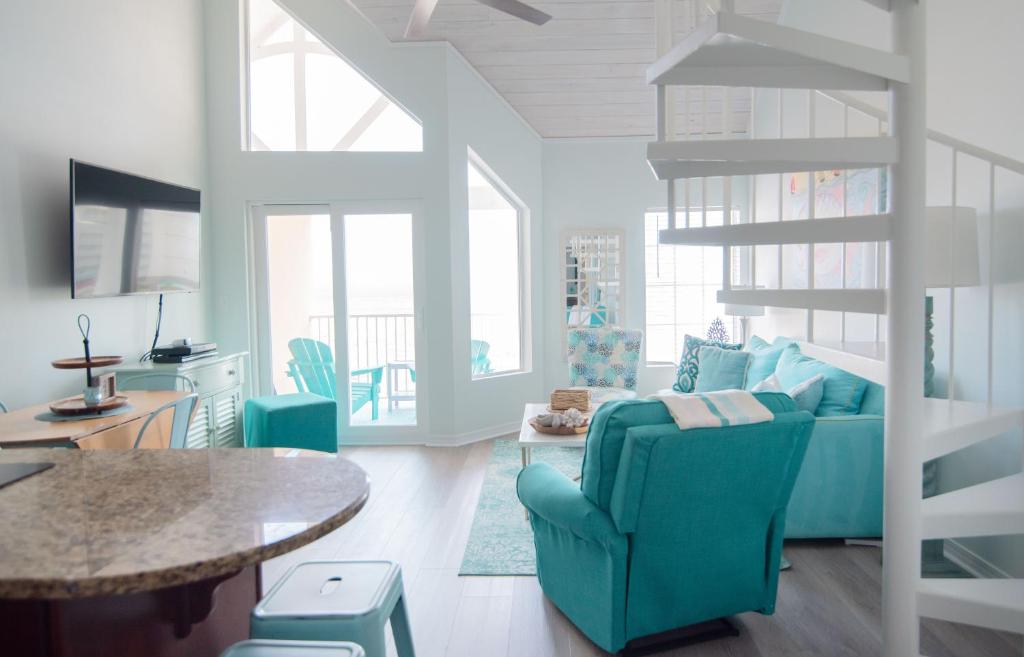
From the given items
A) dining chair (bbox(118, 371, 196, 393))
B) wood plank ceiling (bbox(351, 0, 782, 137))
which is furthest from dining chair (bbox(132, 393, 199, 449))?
wood plank ceiling (bbox(351, 0, 782, 137))

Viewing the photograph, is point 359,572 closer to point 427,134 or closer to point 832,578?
point 832,578

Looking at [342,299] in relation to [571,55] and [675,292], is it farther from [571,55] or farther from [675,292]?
[675,292]

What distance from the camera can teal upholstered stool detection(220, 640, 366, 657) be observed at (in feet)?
3.94

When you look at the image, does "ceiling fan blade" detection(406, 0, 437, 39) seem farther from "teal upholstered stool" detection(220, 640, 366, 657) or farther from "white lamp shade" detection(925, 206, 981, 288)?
"teal upholstered stool" detection(220, 640, 366, 657)

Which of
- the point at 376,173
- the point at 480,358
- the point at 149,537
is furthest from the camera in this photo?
the point at 480,358

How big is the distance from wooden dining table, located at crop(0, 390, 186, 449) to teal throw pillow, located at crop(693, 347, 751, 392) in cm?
342

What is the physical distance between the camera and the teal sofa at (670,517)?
2.18 meters

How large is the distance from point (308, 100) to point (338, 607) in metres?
4.77

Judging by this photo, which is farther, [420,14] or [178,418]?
[420,14]

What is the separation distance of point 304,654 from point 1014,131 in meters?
3.12

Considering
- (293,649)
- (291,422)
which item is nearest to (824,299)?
(293,649)

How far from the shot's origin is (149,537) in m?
1.01

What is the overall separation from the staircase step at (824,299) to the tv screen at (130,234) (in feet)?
10.6

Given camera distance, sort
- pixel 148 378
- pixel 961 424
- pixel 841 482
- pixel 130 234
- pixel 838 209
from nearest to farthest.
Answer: pixel 961 424 → pixel 841 482 → pixel 148 378 → pixel 130 234 → pixel 838 209
